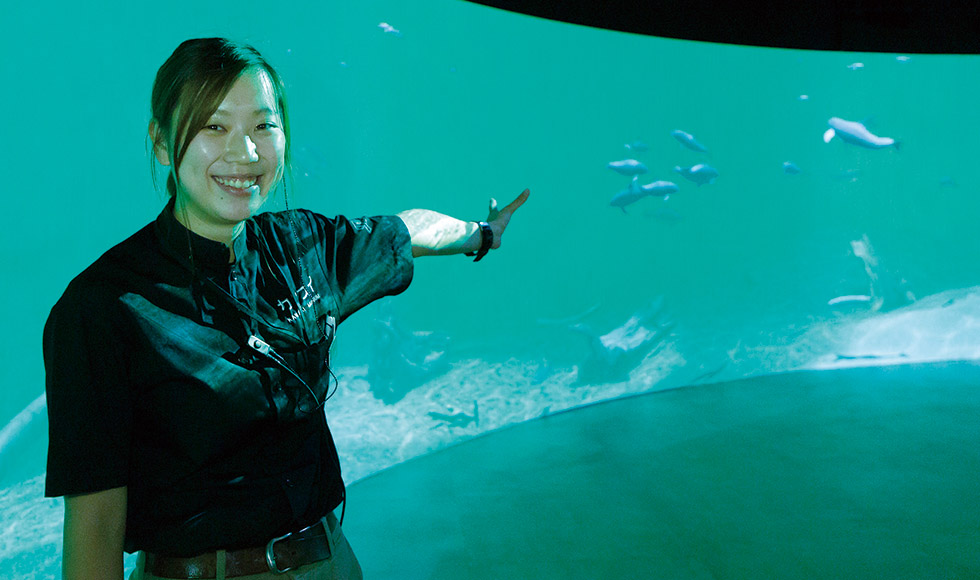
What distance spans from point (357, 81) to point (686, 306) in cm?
1372

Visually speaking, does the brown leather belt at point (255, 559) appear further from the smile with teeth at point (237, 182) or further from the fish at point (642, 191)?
the fish at point (642, 191)

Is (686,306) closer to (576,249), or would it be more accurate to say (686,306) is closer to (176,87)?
(576,249)

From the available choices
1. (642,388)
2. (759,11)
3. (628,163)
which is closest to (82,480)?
(759,11)

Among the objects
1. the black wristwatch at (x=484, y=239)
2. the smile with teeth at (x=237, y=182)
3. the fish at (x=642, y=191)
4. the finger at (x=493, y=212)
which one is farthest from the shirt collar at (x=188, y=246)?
the fish at (x=642, y=191)

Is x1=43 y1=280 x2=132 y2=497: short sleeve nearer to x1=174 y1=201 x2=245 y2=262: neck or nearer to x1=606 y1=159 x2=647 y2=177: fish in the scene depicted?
x1=174 y1=201 x2=245 y2=262: neck

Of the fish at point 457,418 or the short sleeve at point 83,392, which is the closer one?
the short sleeve at point 83,392

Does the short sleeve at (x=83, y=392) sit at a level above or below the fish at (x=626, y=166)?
below

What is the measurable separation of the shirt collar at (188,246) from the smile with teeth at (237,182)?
120 mm

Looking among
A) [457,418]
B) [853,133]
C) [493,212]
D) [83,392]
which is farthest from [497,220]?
[853,133]

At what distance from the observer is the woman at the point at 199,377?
102cm

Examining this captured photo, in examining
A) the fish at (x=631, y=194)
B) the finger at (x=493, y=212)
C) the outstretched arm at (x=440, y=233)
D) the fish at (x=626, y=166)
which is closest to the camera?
the outstretched arm at (x=440, y=233)

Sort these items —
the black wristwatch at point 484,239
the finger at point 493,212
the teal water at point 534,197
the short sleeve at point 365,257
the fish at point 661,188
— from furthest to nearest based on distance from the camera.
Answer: the teal water at point 534,197 → the fish at point 661,188 → the finger at point 493,212 → the black wristwatch at point 484,239 → the short sleeve at point 365,257

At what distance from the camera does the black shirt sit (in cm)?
101

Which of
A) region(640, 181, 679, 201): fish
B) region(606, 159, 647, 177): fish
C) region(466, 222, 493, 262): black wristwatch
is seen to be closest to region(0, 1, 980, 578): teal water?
region(466, 222, 493, 262): black wristwatch
